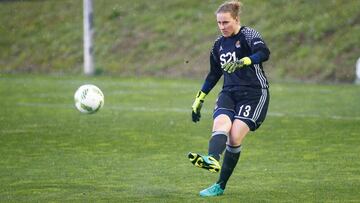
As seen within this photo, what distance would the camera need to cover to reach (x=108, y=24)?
4044cm

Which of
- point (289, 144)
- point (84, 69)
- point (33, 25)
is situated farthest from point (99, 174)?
point (33, 25)

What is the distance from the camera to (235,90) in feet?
32.9

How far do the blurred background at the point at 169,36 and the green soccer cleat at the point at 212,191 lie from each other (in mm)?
19365

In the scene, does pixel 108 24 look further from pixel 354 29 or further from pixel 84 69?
pixel 354 29

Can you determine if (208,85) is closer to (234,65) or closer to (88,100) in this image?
(234,65)

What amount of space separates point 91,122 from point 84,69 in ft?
57.8

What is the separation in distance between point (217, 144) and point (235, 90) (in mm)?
723

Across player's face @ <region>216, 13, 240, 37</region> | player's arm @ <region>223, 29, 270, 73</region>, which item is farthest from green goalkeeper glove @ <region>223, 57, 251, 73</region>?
player's face @ <region>216, 13, 240, 37</region>

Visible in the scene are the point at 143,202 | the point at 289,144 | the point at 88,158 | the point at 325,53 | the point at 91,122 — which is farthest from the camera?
the point at 325,53

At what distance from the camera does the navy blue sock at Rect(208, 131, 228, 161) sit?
9531 millimetres

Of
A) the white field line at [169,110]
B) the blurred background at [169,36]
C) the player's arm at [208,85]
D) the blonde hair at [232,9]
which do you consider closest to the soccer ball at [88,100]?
the white field line at [169,110]

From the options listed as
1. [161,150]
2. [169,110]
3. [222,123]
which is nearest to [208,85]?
[222,123]

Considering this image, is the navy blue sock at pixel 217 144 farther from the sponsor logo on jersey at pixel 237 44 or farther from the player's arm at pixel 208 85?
the sponsor logo on jersey at pixel 237 44

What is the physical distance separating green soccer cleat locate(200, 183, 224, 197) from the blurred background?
1937cm
